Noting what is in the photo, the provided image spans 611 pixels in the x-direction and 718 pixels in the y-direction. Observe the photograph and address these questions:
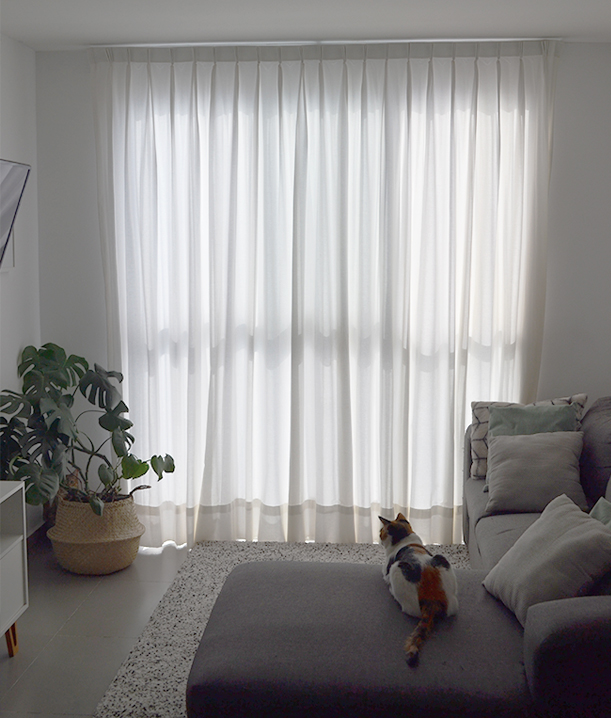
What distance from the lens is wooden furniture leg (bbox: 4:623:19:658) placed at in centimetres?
264

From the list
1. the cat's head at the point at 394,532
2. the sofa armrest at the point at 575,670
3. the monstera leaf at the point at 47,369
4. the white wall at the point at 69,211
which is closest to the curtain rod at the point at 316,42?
the white wall at the point at 69,211

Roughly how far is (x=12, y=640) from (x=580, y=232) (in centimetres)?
337

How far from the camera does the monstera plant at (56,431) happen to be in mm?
3131

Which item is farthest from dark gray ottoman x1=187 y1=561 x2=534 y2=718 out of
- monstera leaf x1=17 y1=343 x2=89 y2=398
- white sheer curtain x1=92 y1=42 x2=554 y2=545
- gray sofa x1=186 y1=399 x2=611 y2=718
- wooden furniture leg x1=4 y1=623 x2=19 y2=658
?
monstera leaf x1=17 y1=343 x2=89 y2=398

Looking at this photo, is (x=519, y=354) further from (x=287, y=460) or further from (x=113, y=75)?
(x=113, y=75)

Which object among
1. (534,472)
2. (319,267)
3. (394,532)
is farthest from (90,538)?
(534,472)

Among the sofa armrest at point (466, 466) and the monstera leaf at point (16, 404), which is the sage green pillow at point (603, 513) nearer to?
the sofa armrest at point (466, 466)

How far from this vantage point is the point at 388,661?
190cm

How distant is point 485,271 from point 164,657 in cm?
245

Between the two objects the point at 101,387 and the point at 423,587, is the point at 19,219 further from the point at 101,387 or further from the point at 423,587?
the point at 423,587

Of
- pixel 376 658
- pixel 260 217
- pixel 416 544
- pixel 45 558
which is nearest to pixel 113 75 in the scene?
pixel 260 217

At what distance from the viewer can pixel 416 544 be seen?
2.36 m

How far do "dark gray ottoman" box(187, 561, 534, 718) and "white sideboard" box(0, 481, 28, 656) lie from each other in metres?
0.90

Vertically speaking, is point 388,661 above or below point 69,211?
below
